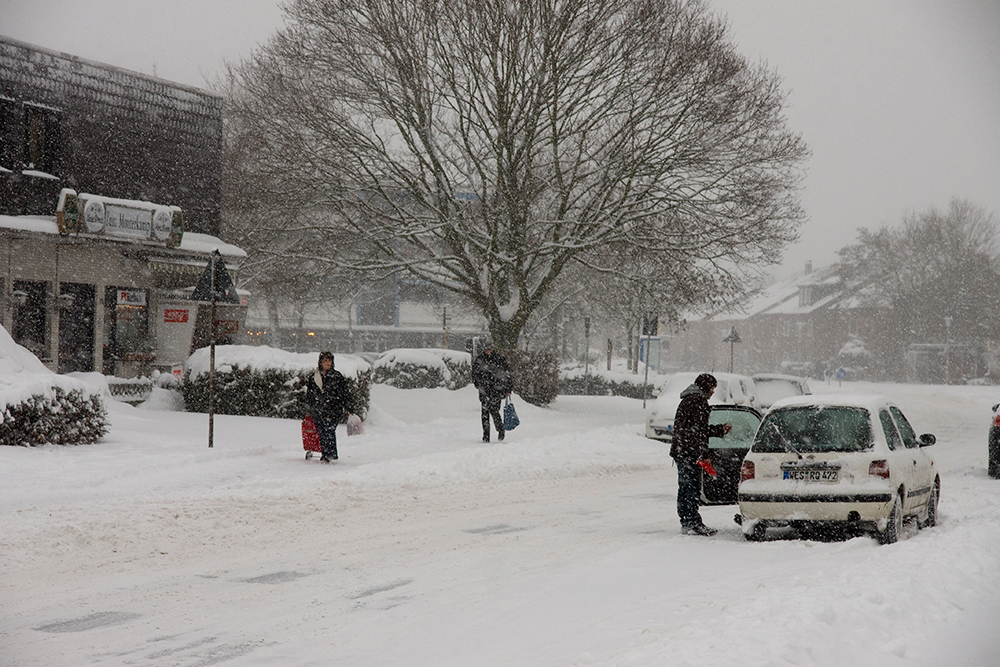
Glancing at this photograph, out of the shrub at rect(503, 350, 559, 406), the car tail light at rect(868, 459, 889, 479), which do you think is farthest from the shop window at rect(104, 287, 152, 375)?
the car tail light at rect(868, 459, 889, 479)

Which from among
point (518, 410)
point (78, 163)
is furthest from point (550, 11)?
point (78, 163)

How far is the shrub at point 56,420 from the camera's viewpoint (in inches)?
516

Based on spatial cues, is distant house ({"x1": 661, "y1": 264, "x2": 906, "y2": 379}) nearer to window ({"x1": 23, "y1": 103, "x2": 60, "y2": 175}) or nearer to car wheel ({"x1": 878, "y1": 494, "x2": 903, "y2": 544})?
window ({"x1": 23, "y1": 103, "x2": 60, "y2": 175})

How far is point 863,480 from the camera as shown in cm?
896

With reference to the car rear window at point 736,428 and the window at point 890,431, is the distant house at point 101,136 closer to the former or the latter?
the car rear window at point 736,428

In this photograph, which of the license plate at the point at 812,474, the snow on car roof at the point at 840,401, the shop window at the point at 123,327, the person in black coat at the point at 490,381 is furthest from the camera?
the shop window at the point at 123,327

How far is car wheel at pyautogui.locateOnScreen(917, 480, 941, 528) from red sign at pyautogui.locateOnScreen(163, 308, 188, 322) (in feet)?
62.5

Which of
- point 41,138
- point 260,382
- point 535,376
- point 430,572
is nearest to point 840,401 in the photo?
point 430,572

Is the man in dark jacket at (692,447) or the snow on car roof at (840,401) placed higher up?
the snow on car roof at (840,401)

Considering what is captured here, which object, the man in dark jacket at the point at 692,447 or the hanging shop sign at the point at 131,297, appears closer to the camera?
the man in dark jacket at the point at 692,447

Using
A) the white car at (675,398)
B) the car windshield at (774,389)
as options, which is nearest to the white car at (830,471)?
the white car at (675,398)

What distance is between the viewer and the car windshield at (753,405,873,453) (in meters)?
9.30

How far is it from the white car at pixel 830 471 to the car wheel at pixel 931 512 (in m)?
0.58

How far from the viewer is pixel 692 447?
9711mm
